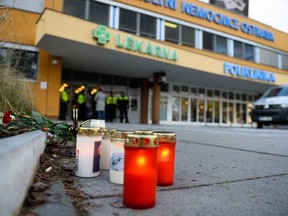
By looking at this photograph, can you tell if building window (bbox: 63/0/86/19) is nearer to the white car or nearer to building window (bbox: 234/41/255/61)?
the white car

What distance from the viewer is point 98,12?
51.7ft

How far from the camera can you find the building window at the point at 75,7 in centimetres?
1485

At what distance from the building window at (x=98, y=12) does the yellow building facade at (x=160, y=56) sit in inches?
2.1

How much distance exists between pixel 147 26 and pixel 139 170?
17.3m

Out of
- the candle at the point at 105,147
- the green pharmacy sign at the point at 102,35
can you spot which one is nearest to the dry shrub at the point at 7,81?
the candle at the point at 105,147

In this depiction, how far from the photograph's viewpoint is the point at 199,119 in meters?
22.3

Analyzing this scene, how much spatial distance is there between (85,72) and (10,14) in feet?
48.8

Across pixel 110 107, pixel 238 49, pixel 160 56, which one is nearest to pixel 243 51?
pixel 238 49

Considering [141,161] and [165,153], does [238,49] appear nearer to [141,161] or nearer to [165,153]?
[165,153]

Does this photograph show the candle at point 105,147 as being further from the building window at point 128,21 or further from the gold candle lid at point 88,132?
the building window at point 128,21

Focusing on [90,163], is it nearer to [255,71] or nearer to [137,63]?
[137,63]

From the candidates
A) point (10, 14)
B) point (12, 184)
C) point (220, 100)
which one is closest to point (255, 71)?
point (220, 100)

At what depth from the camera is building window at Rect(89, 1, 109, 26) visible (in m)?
15.6

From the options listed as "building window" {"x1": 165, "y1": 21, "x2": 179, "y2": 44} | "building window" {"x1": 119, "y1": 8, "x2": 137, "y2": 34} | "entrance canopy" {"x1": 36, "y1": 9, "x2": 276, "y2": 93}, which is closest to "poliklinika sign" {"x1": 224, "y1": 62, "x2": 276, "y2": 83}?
"entrance canopy" {"x1": 36, "y1": 9, "x2": 276, "y2": 93}
